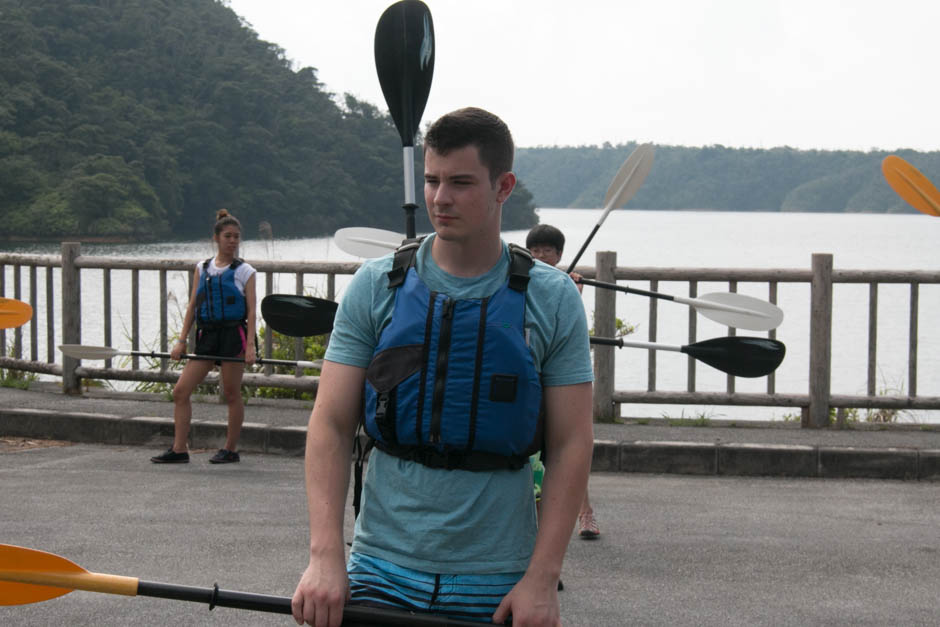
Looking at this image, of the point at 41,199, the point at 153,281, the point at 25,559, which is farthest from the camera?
the point at 41,199

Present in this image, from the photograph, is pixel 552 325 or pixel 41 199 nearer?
pixel 552 325

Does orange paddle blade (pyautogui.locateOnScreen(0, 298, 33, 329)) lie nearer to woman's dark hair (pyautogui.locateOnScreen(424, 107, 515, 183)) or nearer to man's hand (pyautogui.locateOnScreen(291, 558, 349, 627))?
man's hand (pyautogui.locateOnScreen(291, 558, 349, 627))

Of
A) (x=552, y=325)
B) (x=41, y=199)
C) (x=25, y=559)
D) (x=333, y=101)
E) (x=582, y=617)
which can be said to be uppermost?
(x=333, y=101)

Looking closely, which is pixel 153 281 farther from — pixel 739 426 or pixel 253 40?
pixel 253 40

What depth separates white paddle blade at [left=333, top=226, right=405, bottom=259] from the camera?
506 centimetres

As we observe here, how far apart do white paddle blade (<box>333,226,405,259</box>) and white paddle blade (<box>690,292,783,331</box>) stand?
2164 mm

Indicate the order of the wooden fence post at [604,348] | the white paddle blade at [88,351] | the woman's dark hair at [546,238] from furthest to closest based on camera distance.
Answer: the wooden fence post at [604,348] → the white paddle blade at [88,351] → the woman's dark hair at [546,238]

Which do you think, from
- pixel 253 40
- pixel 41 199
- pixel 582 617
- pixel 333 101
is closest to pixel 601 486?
pixel 582 617

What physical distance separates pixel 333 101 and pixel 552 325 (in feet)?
204

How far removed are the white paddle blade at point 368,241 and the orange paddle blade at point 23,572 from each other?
2616 mm

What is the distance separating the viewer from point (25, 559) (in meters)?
2.56

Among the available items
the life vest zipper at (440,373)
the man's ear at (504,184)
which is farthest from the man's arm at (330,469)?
the man's ear at (504,184)

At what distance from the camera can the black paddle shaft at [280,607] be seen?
214 centimetres

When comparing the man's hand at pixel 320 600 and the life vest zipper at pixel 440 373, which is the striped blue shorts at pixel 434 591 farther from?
the life vest zipper at pixel 440 373
